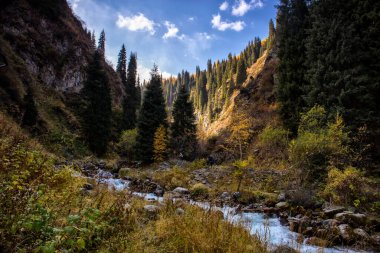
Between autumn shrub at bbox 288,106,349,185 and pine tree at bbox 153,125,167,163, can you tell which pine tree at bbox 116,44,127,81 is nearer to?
pine tree at bbox 153,125,167,163

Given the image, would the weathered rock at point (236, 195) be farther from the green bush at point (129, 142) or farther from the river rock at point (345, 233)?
the green bush at point (129, 142)

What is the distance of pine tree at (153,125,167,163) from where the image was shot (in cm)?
2875

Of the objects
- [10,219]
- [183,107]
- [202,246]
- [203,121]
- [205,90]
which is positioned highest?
[205,90]

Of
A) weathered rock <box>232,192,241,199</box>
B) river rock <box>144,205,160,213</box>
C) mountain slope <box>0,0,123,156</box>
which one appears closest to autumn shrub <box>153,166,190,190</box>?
weathered rock <box>232,192,241,199</box>

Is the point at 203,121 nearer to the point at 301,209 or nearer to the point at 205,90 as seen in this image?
the point at 205,90

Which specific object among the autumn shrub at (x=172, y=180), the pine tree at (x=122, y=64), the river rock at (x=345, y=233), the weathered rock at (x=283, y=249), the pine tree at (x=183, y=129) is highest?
the pine tree at (x=122, y=64)

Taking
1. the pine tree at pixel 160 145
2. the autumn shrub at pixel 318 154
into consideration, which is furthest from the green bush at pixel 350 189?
the pine tree at pixel 160 145

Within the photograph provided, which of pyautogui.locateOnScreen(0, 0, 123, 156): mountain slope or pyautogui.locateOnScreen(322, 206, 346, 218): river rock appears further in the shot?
pyautogui.locateOnScreen(0, 0, 123, 156): mountain slope

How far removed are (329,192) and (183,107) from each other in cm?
2484

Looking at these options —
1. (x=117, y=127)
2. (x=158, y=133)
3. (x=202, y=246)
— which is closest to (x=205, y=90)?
(x=117, y=127)

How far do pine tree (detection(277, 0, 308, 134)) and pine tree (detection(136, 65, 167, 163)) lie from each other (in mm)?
14511

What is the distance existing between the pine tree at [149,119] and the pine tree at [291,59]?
571 inches

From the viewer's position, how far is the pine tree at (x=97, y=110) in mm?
31141

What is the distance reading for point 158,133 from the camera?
96.5 feet
